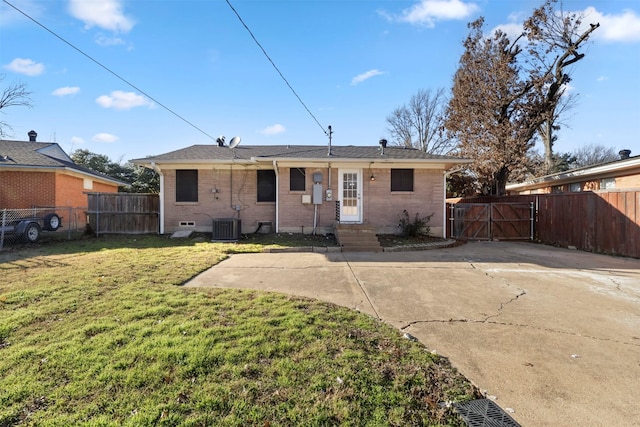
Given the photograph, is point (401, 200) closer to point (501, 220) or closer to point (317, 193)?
point (317, 193)

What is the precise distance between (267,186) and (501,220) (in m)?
9.88

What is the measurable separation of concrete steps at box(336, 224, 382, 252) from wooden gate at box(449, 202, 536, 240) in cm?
522

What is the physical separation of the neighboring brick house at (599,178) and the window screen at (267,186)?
1152cm

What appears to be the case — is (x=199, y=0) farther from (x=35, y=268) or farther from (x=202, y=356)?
(x=202, y=356)

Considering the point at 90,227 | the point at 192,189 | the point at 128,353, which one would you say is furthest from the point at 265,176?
the point at 128,353

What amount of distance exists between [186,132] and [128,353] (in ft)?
45.0

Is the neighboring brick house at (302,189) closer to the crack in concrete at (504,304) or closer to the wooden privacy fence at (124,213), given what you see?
the wooden privacy fence at (124,213)

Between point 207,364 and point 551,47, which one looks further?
point 551,47

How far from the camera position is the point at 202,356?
2691mm

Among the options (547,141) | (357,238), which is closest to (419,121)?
(547,141)

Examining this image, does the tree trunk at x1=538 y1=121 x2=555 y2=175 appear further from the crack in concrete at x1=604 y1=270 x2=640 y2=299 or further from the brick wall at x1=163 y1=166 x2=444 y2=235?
the crack in concrete at x1=604 y1=270 x2=640 y2=299

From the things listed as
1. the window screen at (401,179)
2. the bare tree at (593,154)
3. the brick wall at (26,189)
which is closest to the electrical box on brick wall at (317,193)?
the window screen at (401,179)

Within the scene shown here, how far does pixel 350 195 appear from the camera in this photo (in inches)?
458

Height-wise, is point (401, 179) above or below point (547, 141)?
below
